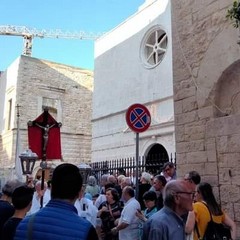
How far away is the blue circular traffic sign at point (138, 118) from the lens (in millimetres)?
5995

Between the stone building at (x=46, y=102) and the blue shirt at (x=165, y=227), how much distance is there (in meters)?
24.6

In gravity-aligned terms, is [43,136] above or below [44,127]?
below

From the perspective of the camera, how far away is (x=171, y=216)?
8.95 ft

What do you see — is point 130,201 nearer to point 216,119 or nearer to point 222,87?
point 216,119

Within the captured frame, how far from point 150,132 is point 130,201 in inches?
511

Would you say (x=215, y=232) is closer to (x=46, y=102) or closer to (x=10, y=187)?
(x=10, y=187)

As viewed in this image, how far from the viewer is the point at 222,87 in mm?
6043

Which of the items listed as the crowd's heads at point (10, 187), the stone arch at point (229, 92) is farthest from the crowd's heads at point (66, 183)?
→ the stone arch at point (229, 92)

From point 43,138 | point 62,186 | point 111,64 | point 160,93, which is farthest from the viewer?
point 111,64

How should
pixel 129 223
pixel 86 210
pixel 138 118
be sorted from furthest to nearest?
pixel 138 118
pixel 86 210
pixel 129 223

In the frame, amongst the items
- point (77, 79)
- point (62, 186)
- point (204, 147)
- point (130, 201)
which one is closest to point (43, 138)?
point (130, 201)

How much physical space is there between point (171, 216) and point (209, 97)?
12.2ft

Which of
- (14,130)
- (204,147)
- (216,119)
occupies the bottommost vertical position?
(204,147)

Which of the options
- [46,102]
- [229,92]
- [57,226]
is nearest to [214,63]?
[229,92]
